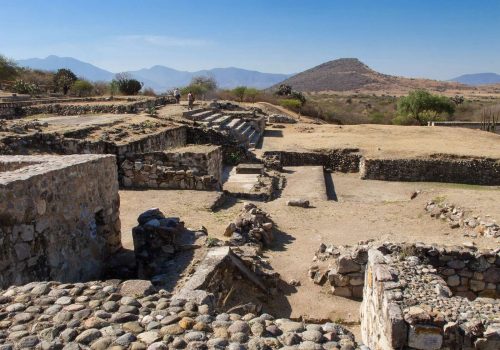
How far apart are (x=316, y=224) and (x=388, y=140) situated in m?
16.7

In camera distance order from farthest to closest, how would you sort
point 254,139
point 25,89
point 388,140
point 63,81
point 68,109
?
point 63,81 → point 25,89 → point 388,140 → point 254,139 → point 68,109

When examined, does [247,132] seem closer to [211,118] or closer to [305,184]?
[211,118]

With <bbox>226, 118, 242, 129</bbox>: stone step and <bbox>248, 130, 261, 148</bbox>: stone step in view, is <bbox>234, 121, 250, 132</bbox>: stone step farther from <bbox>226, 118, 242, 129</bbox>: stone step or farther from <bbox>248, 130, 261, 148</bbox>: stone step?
<bbox>248, 130, 261, 148</bbox>: stone step

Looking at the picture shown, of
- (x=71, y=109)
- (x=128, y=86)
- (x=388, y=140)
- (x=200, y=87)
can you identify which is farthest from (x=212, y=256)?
(x=200, y=87)

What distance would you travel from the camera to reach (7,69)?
43.5 metres

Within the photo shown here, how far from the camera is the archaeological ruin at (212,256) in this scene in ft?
12.0

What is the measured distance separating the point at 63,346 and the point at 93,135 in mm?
12541

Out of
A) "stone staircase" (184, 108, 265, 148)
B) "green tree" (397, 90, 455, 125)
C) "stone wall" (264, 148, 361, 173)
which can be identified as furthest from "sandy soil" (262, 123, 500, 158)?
"green tree" (397, 90, 455, 125)

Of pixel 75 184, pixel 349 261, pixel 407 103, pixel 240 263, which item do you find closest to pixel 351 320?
pixel 349 261

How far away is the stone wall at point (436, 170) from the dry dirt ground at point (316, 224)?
251 inches

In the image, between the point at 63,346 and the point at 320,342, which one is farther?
the point at 320,342

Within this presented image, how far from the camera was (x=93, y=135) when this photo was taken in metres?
15.0

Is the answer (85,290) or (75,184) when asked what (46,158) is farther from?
(85,290)

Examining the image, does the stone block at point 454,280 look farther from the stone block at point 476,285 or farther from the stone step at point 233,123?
the stone step at point 233,123
